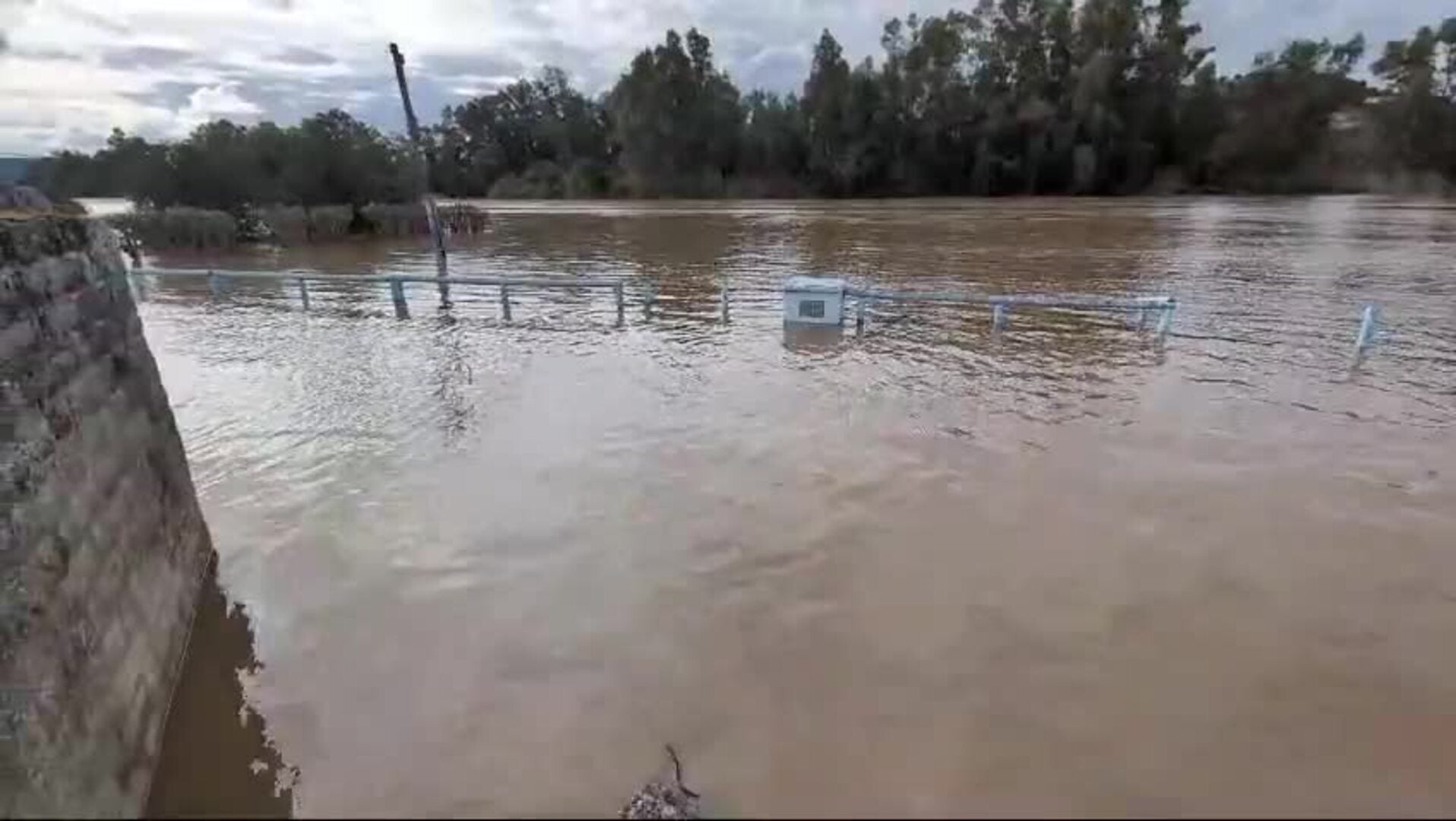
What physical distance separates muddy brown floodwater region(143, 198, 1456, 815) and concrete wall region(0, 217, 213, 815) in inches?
15.6

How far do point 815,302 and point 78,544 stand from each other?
34.6ft

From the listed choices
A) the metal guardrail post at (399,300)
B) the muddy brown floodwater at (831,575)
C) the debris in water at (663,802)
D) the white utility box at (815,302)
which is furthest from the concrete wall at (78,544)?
the metal guardrail post at (399,300)

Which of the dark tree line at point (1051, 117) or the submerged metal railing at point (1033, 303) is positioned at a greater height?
the dark tree line at point (1051, 117)

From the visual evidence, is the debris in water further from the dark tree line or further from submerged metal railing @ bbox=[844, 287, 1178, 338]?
the dark tree line

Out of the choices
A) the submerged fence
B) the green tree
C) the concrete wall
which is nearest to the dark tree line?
the green tree

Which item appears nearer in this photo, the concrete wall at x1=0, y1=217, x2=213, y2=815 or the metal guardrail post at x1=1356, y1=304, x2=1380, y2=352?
the concrete wall at x1=0, y1=217, x2=213, y2=815

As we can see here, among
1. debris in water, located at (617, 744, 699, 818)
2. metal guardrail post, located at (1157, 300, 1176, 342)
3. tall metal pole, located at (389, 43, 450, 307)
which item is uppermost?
tall metal pole, located at (389, 43, 450, 307)

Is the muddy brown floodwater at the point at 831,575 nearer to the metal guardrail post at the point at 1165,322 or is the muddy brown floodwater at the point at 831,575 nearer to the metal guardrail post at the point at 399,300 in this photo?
the metal guardrail post at the point at 1165,322

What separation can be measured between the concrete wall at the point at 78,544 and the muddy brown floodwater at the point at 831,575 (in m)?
0.40

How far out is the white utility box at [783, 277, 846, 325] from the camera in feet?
41.4

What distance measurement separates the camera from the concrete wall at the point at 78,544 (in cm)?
281

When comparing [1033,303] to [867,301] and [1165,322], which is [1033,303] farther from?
[867,301]

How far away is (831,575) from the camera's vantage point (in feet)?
17.0

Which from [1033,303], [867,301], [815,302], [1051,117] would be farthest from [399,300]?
[1051,117]
